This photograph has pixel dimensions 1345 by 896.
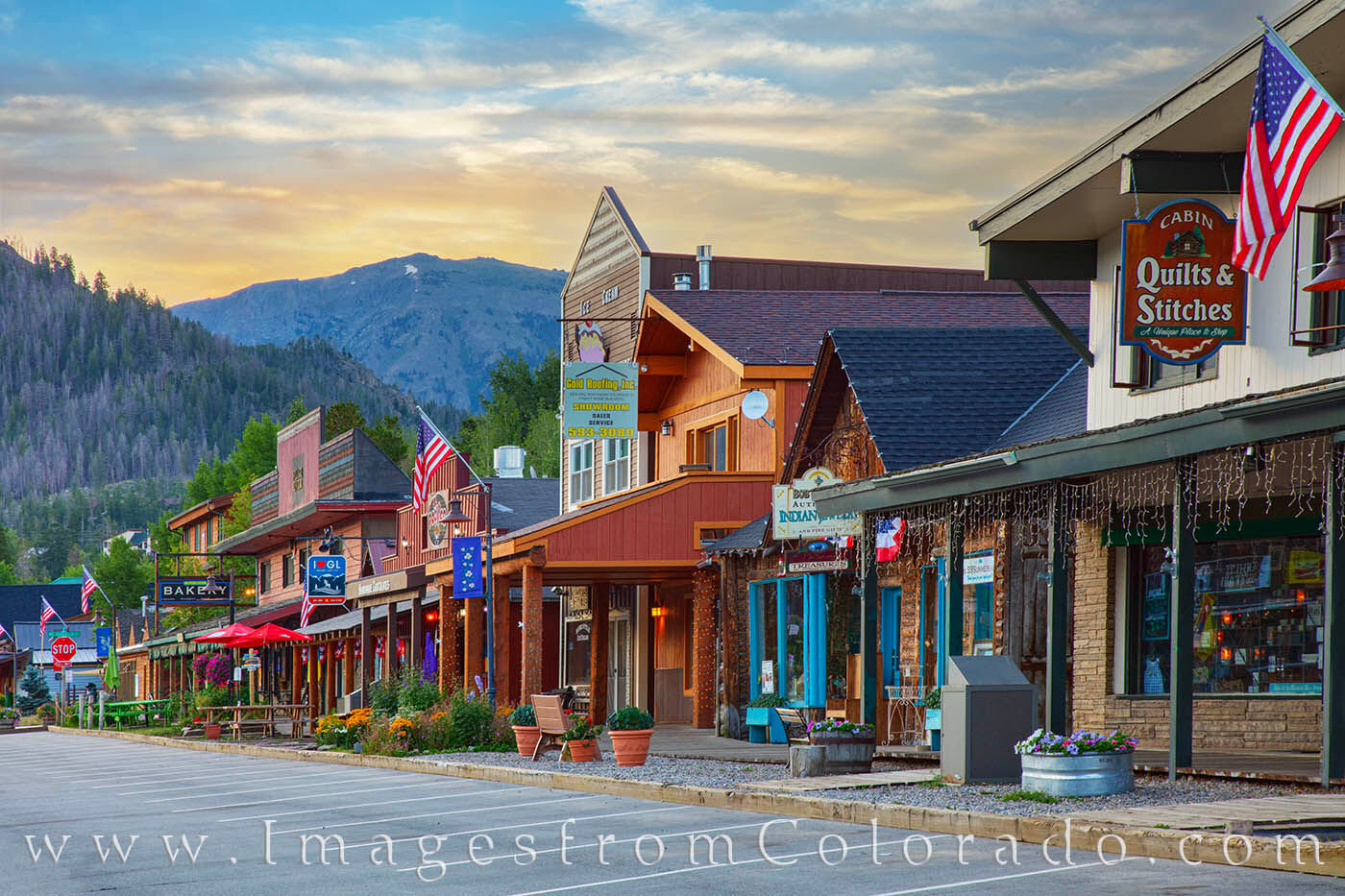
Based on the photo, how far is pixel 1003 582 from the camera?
70.2 ft

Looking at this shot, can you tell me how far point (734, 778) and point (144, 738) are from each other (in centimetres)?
2838

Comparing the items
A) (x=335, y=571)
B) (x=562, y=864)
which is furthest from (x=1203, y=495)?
(x=335, y=571)

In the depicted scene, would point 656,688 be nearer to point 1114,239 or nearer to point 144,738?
point 144,738

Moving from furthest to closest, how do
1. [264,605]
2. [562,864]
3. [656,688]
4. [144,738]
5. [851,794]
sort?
[264,605] → [144,738] → [656,688] → [851,794] → [562,864]

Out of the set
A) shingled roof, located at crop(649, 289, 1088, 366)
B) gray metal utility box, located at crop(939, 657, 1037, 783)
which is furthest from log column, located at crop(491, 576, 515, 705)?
gray metal utility box, located at crop(939, 657, 1037, 783)

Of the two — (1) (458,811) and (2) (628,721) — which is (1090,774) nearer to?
(1) (458,811)

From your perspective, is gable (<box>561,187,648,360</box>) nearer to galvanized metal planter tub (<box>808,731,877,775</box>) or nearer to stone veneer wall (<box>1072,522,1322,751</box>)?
stone veneer wall (<box>1072,522,1322,751</box>)

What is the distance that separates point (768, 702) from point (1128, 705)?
268 inches

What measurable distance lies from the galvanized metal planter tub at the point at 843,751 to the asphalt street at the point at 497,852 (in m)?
1.94

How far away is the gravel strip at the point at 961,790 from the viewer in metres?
13.1

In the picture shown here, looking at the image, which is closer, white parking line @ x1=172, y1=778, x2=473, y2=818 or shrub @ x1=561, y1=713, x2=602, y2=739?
white parking line @ x1=172, y1=778, x2=473, y2=818

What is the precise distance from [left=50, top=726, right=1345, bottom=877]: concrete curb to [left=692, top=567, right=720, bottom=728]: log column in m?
7.74

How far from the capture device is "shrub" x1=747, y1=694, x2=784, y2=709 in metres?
25.6

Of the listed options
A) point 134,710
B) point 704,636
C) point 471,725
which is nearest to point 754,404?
point 704,636
